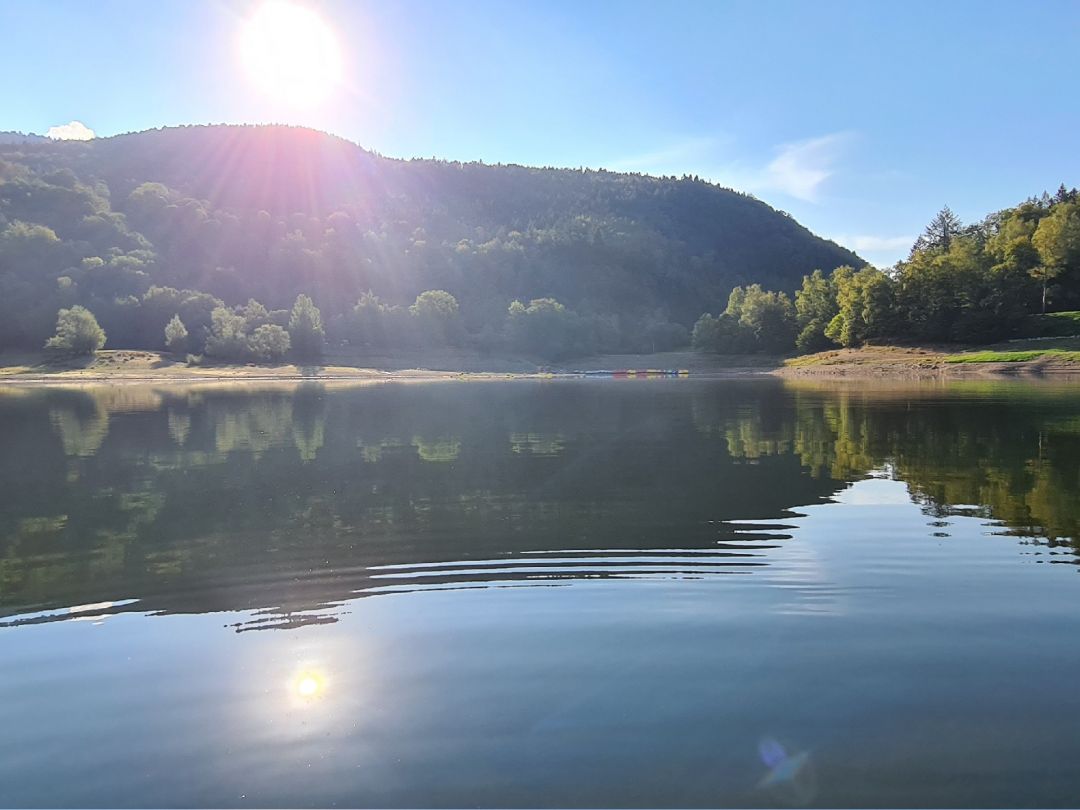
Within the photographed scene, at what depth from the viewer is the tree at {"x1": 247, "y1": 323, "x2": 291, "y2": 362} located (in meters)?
110

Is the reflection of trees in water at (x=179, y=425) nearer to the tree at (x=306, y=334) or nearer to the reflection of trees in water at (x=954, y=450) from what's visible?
the reflection of trees in water at (x=954, y=450)

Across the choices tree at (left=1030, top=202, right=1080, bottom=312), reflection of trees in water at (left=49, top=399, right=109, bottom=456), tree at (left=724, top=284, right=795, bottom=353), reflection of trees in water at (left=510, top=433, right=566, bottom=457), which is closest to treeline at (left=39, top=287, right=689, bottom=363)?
tree at (left=724, top=284, right=795, bottom=353)

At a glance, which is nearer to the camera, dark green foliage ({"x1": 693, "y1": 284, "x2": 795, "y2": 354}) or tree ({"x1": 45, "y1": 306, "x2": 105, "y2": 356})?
tree ({"x1": 45, "y1": 306, "x2": 105, "y2": 356})

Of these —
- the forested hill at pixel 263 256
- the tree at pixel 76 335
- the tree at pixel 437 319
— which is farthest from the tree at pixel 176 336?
the tree at pixel 437 319

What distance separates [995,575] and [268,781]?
8816mm

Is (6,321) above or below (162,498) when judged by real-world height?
above

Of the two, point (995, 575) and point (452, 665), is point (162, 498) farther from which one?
point (995, 575)

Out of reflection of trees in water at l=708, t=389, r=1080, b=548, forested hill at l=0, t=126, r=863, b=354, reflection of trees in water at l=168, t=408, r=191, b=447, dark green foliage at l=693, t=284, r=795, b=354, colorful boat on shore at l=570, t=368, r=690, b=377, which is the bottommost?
colorful boat on shore at l=570, t=368, r=690, b=377

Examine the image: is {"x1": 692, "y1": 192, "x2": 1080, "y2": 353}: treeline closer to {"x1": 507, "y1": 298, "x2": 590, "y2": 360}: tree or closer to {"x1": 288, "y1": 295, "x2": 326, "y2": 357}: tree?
{"x1": 507, "y1": 298, "x2": 590, "y2": 360}: tree

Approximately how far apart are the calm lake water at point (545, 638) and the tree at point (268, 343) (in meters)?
96.1

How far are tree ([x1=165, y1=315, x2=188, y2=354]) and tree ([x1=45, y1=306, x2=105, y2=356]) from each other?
32.2 ft

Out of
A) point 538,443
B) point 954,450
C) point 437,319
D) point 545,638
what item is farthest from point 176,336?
point 545,638

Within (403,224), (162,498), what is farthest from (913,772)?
(403,224)

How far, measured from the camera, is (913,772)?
5.17 m
